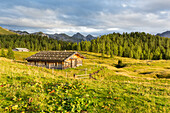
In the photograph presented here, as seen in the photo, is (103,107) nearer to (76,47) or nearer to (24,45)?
(76,47)

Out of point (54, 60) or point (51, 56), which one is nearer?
point (54, 60)

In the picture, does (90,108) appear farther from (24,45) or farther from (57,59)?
(24,45)

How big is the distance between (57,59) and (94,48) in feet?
327

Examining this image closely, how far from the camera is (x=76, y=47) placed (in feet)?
487

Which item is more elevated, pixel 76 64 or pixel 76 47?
pixel 76 47

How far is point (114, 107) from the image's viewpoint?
26.3ft

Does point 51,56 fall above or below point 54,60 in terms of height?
above

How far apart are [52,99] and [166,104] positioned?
9235 mm

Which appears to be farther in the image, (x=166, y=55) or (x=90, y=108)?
(x=166, y=55)

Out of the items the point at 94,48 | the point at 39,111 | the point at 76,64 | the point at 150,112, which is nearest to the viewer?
the point at 39,111

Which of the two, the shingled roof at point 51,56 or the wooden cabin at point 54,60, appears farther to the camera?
the shingled roof at point 51,56

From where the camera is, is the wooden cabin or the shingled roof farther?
the shingled roof

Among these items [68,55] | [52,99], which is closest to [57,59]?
[68,55]

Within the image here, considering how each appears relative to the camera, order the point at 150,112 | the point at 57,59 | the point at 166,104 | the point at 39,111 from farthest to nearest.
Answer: the point at 57,59
the point at 166,104
the point at 150,112
the point at 39,111
